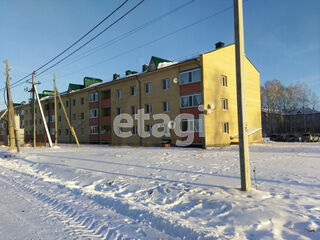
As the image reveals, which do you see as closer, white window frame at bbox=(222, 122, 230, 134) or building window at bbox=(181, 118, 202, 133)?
building window at bbox=(181, 118, 202, 133)

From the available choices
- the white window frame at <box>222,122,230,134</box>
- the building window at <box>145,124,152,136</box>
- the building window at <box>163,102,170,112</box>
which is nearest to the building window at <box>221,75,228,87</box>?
the white window frame at <box>222,122,230,134</box>

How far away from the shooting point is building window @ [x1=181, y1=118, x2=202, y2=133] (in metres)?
22.2

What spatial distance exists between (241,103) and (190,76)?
58.4ft

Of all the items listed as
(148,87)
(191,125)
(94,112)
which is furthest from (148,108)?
(94,112)

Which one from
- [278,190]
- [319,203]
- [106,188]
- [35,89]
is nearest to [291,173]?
[278,190]

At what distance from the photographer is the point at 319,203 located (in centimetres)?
489

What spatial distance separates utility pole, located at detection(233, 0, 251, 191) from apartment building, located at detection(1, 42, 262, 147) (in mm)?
15759

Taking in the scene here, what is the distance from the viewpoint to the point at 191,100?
22781 mm

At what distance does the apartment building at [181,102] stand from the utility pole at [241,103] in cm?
1576

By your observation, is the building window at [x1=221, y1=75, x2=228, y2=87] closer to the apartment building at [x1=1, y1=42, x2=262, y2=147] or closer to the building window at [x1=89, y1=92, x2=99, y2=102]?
the apartment building at [x1=1, y1=42, x2=262, y2=147]

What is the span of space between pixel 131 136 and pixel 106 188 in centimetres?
2166

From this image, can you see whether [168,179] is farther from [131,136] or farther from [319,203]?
[131,136]

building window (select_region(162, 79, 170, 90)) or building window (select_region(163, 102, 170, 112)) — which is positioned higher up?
building window (select_region(162, 79, 170, 90))

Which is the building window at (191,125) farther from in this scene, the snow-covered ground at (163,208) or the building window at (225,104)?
the snow-covered ground at (163,208)
